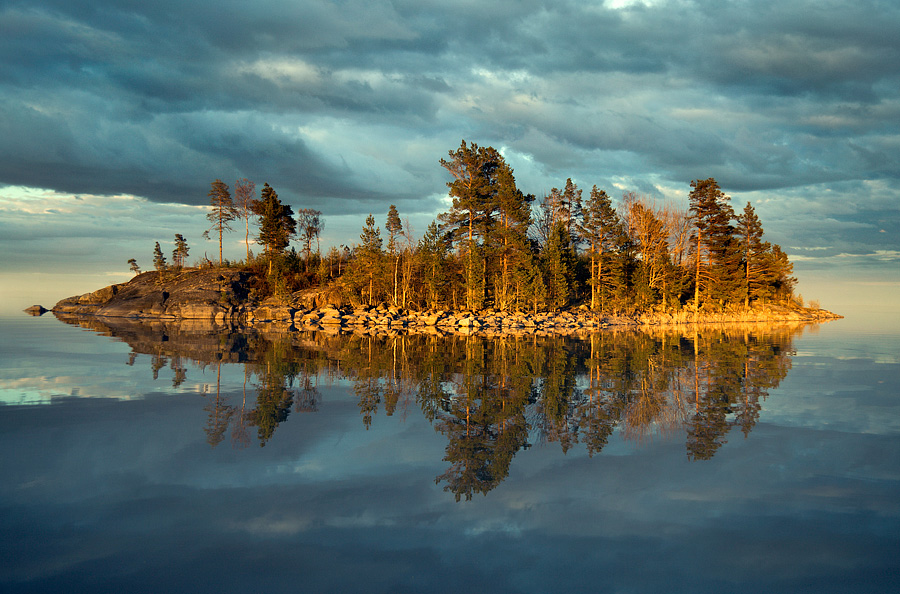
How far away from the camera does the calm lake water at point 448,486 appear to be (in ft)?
14.4

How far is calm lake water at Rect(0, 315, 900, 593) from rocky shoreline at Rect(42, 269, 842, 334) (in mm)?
26249

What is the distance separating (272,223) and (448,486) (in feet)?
193

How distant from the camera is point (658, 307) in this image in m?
54.0

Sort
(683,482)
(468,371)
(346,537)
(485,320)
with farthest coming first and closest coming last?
(485,320) < (468,371) < (683,482) < (346,537)

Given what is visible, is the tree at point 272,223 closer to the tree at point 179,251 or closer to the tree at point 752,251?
the tree at point 179,251

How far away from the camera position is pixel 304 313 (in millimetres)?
47844

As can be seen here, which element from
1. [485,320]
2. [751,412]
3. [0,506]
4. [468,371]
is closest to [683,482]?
[751,412]

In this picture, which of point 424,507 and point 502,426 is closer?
point 424,507

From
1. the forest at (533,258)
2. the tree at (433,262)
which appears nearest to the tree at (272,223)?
the forest at (533,258)

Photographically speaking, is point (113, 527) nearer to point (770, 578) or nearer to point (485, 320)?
point (770, 578)

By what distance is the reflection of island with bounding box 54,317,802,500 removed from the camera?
26.9 feet

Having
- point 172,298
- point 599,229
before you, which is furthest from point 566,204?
point 172,298

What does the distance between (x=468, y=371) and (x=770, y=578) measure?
38.2ft

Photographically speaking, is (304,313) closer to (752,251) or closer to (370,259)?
(370,259)
